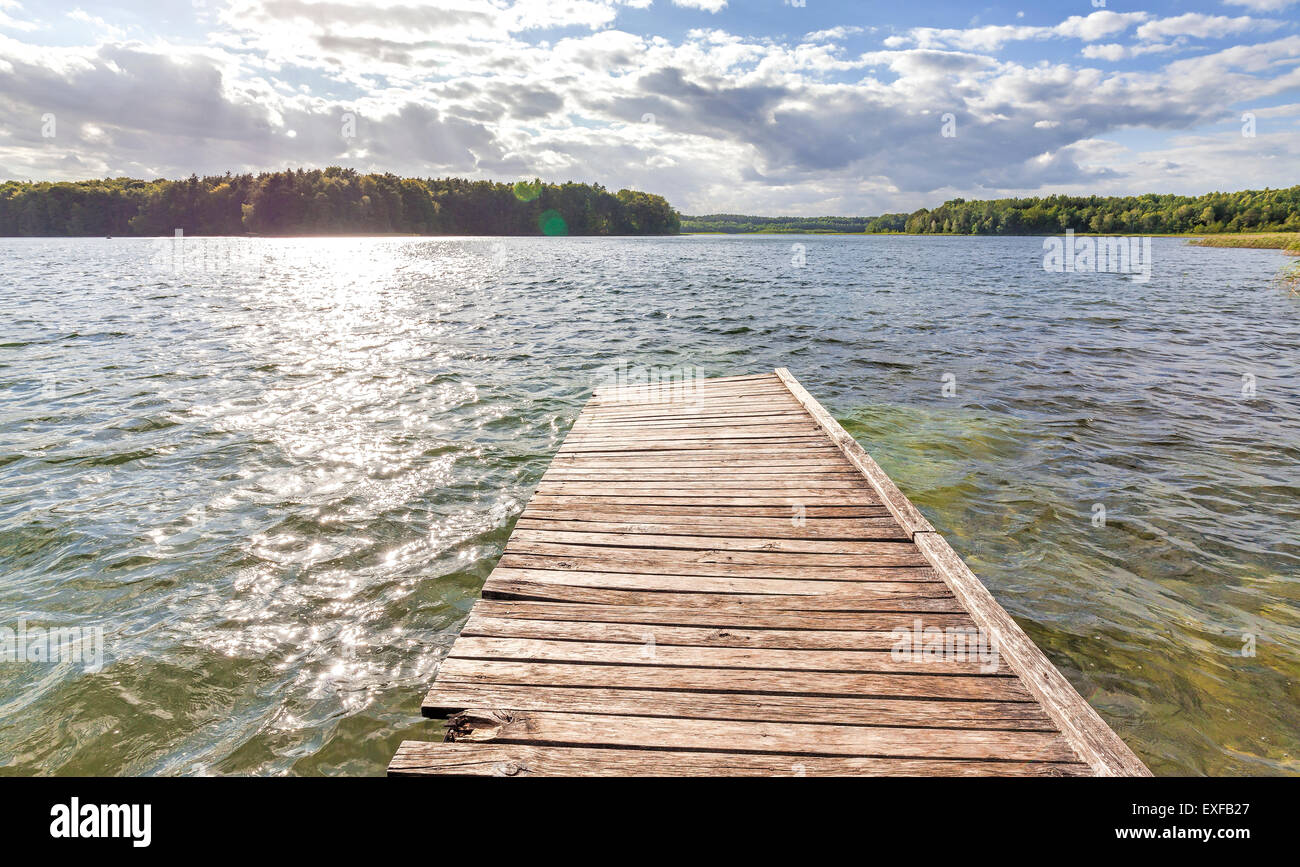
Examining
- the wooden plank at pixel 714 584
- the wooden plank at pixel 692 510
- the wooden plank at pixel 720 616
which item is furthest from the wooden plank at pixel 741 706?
the wooden plank at pixel 692 510

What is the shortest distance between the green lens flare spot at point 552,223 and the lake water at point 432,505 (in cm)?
16508

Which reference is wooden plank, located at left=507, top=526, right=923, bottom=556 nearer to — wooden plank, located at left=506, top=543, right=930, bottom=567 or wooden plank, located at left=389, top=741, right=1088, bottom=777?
wooden plank, located at left=506, top=543, right=930, bottom=567

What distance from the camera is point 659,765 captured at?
297 cm

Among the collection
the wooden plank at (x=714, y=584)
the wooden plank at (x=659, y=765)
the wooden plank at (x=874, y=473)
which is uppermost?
the wooden plank at (x=874, y=473)

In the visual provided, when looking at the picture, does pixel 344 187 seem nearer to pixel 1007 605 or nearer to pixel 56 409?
pixel 56 409

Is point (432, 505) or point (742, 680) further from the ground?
point (432, 505)

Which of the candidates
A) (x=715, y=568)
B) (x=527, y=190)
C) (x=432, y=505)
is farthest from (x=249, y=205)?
(x=715, y=568)

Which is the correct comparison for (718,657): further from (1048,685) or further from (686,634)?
(1048,685)

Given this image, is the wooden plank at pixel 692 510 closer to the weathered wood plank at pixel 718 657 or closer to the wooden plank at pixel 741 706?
the weathered wood plank at pixel 718 657

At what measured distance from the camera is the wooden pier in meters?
3.00

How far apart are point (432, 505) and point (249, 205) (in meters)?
174

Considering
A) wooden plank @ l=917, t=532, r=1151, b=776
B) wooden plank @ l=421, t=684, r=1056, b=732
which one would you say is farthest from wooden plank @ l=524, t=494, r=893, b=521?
wooden plank @ l=421, t=684, r=1056, b=732

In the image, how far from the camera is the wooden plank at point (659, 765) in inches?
114
